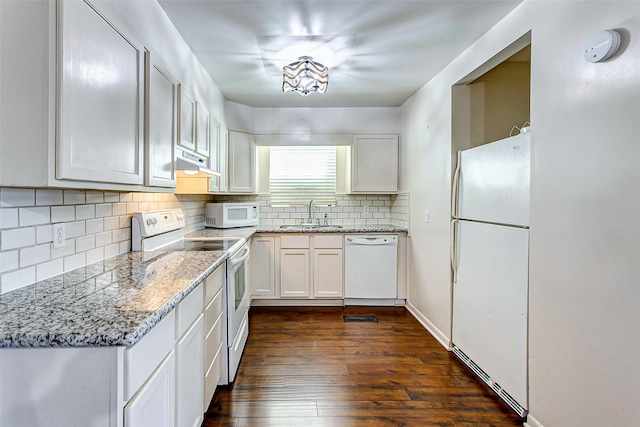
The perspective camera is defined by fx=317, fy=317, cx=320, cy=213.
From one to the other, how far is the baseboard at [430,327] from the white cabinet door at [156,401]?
86.8 inches

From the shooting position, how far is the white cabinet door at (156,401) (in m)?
0.91

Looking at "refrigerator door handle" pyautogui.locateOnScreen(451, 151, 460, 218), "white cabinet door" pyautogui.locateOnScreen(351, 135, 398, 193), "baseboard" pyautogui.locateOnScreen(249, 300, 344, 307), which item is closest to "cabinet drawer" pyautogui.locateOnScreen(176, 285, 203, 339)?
"refrigerator door handle" pyautogui.locateOnScreen(451, 151, 460, 218)

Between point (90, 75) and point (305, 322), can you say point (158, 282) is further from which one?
point (305, 322)

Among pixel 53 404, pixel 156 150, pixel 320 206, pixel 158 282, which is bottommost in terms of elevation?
pixel 53 404

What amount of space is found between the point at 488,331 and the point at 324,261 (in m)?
1.91

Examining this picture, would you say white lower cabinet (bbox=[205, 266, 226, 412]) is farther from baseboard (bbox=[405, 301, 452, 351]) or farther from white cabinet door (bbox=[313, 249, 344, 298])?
baseboard (bbox=[405, 301, 452, 351])

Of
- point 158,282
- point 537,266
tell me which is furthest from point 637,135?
point 158,282

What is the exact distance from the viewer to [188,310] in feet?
4.57

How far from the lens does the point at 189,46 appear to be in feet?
7.72

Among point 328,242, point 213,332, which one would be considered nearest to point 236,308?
point 213,332

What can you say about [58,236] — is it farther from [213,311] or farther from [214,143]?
[214,143]

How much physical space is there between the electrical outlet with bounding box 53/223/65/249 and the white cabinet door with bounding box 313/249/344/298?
2.53m

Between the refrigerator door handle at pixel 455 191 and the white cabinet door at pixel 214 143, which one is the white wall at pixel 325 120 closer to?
the white cabinet door at pixel 214 143

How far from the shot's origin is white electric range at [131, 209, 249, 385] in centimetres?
203
